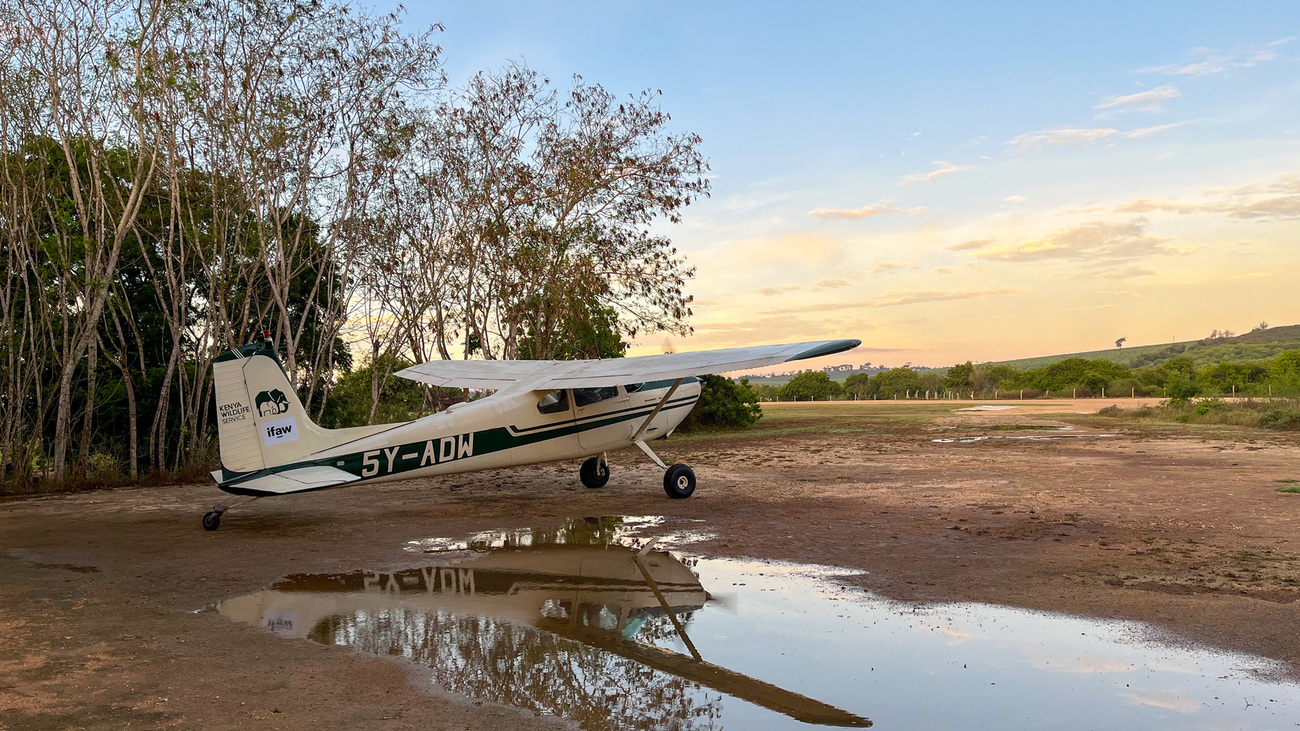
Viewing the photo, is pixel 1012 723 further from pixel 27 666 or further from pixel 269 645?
pixel 27 666

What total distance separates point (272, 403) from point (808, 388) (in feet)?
191

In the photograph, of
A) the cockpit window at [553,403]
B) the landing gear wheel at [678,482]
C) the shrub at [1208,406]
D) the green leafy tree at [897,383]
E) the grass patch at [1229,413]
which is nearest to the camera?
the cockpit window at [553,403]

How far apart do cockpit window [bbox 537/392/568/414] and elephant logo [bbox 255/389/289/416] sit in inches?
134

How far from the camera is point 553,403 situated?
11609mm

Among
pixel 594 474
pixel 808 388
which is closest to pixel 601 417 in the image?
pixel 594 474

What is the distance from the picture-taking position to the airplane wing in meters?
10.3

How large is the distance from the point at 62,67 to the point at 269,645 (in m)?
13.0

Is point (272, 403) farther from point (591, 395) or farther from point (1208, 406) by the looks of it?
point (1208, 406)

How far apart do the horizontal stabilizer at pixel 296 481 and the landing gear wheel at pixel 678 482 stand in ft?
14.3

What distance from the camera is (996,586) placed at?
21.4 ft

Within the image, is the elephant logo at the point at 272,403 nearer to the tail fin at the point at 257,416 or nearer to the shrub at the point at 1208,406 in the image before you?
the tail fin at the point at 257,416

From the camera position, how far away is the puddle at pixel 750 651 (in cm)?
407

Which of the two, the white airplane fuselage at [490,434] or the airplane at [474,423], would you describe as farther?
the white airplane fuselage at [490,434]

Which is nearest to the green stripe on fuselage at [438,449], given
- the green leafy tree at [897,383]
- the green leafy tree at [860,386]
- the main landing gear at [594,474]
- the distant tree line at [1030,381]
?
the main landing gear at [594,474]
